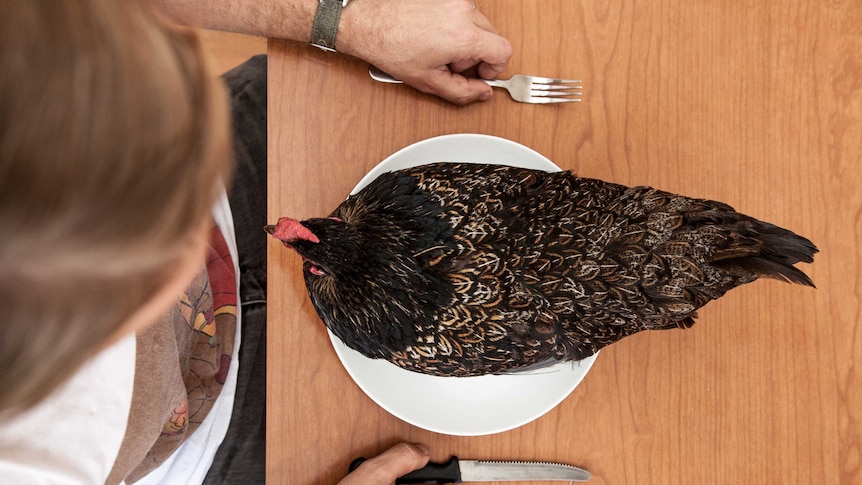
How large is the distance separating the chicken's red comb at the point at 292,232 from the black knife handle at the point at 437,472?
37 centimetres

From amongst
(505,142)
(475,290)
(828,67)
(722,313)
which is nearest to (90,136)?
(475,290)

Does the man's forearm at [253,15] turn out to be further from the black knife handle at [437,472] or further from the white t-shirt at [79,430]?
the black knife handle at [437,472]

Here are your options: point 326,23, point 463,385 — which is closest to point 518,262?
point 463,385

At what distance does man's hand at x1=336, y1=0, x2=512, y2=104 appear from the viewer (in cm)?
79

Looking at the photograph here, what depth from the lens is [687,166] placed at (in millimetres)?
851

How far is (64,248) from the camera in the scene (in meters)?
0.32

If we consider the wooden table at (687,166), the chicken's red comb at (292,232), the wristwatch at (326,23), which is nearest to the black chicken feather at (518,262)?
the chicken's red comb at (292,232)

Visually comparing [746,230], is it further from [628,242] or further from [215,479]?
[215,479]

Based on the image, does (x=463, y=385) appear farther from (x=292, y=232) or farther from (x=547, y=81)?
(x=547, y=81)

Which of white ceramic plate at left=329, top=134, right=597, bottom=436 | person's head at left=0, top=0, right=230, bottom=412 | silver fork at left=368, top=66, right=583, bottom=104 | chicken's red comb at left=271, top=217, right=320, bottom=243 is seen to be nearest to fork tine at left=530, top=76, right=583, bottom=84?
silver fork at left=368, top=66, right=583, bottom=104

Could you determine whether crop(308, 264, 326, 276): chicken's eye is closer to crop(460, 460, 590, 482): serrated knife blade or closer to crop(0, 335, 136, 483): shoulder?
crop(0, 335, 136, 483): shoulder

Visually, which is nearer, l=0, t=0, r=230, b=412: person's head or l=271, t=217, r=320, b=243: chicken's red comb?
l=0, t=0, r=230, b=412: person's head

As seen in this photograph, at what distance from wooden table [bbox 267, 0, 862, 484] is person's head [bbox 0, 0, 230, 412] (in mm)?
470

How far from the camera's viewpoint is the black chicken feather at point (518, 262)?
66 centimetres
